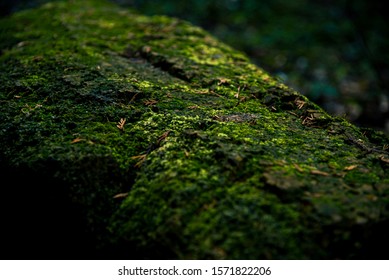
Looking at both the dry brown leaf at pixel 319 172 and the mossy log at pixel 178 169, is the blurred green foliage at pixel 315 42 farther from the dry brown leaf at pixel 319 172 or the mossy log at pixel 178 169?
the dry brown leaf at pixel 319 172

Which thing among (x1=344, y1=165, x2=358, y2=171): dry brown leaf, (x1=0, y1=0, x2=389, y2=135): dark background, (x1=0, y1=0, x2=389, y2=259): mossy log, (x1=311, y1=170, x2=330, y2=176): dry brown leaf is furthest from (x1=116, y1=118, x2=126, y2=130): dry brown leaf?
(x1=0, y1=0, x2=389, y2=135): dark background

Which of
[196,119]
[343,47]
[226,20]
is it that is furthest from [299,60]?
[196,119]

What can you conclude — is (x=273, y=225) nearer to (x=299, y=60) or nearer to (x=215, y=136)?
(x=215, y=136)

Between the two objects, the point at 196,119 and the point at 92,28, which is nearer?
the point at 196,119

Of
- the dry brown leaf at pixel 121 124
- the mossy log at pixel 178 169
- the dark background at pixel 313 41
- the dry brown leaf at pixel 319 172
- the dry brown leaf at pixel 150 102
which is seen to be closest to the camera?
the mossy log at pixel 178 169

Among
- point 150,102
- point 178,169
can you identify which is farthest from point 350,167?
point 150,102

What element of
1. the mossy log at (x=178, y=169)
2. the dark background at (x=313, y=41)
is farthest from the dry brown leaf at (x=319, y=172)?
the dark background at (x=313, y=41)

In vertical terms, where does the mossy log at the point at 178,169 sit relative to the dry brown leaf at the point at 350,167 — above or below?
below
